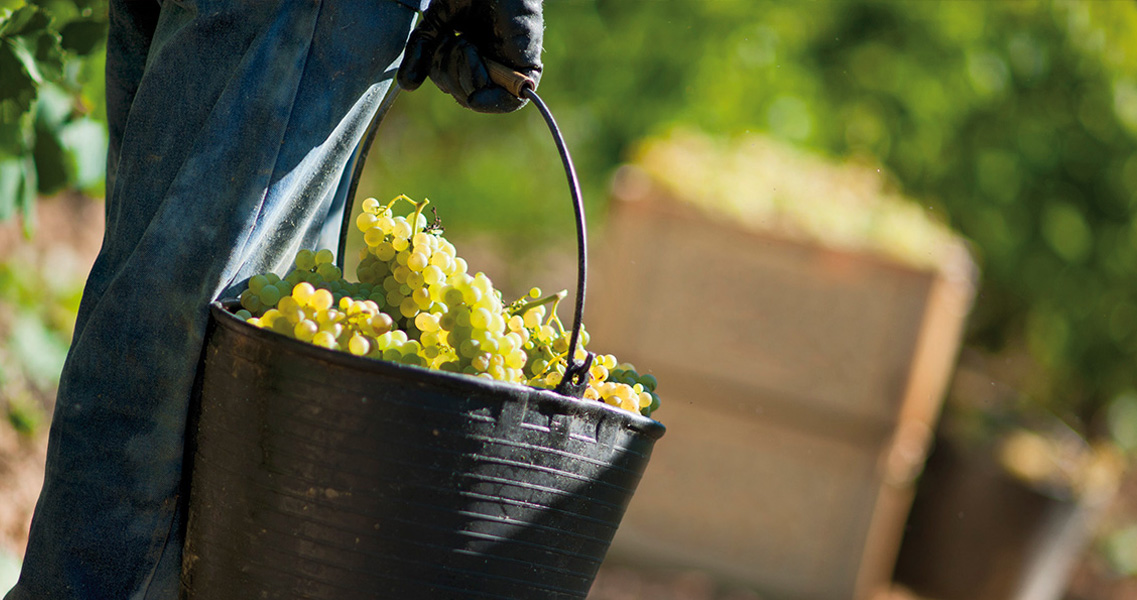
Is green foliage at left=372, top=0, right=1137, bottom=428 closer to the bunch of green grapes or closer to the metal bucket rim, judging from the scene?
the bunch of green grapes

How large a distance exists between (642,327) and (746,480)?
0.62m

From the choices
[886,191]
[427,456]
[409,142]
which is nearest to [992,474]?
[886,191]

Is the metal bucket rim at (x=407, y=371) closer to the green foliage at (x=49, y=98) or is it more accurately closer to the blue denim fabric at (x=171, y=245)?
the blue denim fabric at (x=171, y=245)

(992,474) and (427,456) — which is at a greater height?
(427,456)

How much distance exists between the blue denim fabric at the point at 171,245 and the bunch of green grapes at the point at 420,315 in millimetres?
76

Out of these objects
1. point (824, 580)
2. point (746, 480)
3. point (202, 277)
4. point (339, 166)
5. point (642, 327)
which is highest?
point (339, 166)

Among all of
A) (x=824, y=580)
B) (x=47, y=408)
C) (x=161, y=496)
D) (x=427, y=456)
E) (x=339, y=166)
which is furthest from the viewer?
(x=824, y=580)

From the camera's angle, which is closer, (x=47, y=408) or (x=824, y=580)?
(x=47, y=408)

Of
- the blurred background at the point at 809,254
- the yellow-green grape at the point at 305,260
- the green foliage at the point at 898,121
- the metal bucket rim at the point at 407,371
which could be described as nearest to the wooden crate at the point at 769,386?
the blurred background at the point at 809,254

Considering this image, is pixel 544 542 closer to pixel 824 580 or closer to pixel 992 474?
pixel 824 580

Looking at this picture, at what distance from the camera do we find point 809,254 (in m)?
3.49

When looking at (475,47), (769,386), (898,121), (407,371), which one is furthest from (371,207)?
(898,121)

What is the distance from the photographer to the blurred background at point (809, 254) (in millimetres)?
3449

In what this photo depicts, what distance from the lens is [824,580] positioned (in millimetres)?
3494
